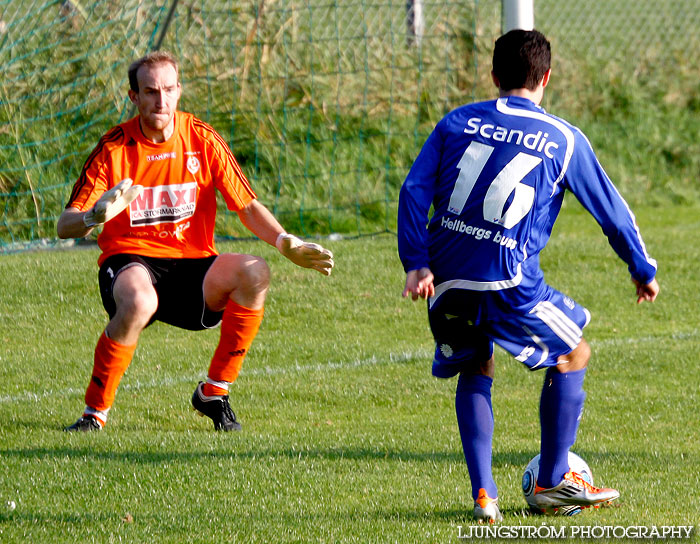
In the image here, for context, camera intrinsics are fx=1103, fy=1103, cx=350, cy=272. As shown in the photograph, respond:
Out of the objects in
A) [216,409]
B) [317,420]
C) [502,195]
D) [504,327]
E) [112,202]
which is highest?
[502,195]

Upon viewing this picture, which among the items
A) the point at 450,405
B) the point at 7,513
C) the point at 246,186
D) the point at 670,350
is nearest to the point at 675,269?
the point at 670,350

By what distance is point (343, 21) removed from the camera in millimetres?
10688

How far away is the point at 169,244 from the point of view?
16.7 ft

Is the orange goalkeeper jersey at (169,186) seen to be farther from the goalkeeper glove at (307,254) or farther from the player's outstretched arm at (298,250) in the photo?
the goalkeeper glove at (307,254)

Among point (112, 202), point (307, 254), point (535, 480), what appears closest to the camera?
point (535, 480)

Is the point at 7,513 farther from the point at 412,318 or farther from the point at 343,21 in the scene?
the point at 343,21

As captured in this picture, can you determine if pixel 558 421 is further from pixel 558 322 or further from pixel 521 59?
pixel 521 59

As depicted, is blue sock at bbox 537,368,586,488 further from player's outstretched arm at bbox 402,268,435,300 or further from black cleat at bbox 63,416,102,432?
black cleat at bbox 63,416,102,432

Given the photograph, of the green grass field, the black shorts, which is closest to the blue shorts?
the green grass field

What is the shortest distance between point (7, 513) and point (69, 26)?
6.18 meters

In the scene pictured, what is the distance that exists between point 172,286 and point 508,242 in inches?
73.1

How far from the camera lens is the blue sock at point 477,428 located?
373cm

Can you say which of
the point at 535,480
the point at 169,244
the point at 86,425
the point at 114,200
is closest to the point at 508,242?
the point at 535,480

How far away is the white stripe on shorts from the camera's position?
3.72 m
